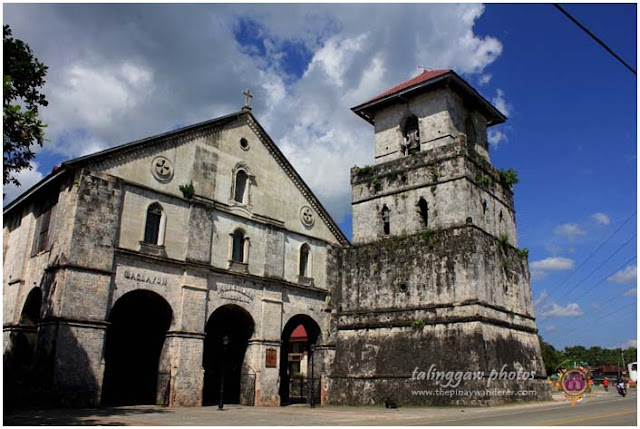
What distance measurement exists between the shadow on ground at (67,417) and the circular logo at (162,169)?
9109 millimetres

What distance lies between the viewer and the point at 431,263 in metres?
25.0

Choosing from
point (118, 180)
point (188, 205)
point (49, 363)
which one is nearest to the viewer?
point (49, 363)

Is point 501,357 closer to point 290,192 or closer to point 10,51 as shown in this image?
point 290,192

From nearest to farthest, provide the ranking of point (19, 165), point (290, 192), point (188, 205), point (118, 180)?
point (19, 165) → point (118, 180) → point (188, 205) → point (290, 192)

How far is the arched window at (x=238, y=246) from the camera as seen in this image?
24.5 meters

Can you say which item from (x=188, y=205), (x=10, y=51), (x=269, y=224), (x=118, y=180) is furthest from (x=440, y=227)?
(x=10, y=51)

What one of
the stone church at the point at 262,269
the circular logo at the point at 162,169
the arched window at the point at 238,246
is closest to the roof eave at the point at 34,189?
the stone church at the point at 262,269

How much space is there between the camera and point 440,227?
2528cm

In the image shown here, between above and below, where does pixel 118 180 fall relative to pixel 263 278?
above

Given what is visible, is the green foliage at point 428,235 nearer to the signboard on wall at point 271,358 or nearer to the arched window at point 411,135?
the arched window at point 411,135

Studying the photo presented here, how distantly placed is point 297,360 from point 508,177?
22.7m

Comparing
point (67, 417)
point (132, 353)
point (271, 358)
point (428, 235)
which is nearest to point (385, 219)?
point (428, 235)

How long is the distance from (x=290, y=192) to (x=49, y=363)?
13.7m

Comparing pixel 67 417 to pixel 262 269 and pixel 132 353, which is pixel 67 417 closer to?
pixel 132 353
